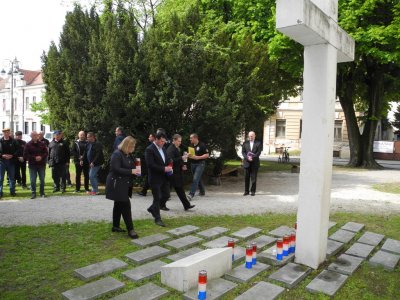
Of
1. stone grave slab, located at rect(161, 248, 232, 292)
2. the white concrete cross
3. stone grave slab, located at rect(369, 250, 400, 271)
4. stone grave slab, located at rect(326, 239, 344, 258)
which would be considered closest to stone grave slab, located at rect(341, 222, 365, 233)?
stone grave slab, located at rect(326, 239, 344, 258)

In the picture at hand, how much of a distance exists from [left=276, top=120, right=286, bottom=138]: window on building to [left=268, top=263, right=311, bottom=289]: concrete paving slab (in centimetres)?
3563

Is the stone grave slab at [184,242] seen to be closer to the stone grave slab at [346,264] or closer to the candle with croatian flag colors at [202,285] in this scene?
the candle with croatian flag colors at [202,285]

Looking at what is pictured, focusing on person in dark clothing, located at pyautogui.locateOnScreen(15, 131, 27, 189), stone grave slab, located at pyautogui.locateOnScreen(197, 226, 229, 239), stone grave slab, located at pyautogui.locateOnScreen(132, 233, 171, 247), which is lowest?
stone grave slab, located at pyautogui.locateOnScreen(132, 233, 171, 247)

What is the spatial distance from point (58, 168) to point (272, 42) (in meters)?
12.6

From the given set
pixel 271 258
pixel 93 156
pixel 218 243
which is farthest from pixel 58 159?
pixel 271 258

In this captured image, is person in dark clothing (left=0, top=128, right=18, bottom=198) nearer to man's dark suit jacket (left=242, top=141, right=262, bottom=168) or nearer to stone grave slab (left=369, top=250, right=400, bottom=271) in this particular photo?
man's dark suit jacket (left=242, top=141, right=262, bottom=168)

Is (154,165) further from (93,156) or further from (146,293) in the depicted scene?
Answer: (93,156)

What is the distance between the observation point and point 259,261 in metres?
5.59

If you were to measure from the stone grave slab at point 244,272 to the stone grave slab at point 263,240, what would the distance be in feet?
3.04

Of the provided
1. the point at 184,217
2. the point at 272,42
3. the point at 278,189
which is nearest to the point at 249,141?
the point at 278,189

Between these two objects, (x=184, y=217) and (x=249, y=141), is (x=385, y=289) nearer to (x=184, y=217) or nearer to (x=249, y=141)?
(x=184, y=217)

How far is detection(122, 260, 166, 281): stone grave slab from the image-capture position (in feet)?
16.0

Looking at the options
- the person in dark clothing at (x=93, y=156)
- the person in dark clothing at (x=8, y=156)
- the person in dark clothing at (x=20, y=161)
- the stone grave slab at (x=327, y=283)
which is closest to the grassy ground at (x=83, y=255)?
the stone grave slab at (x=327, y=283)

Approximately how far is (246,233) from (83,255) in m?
3.06
